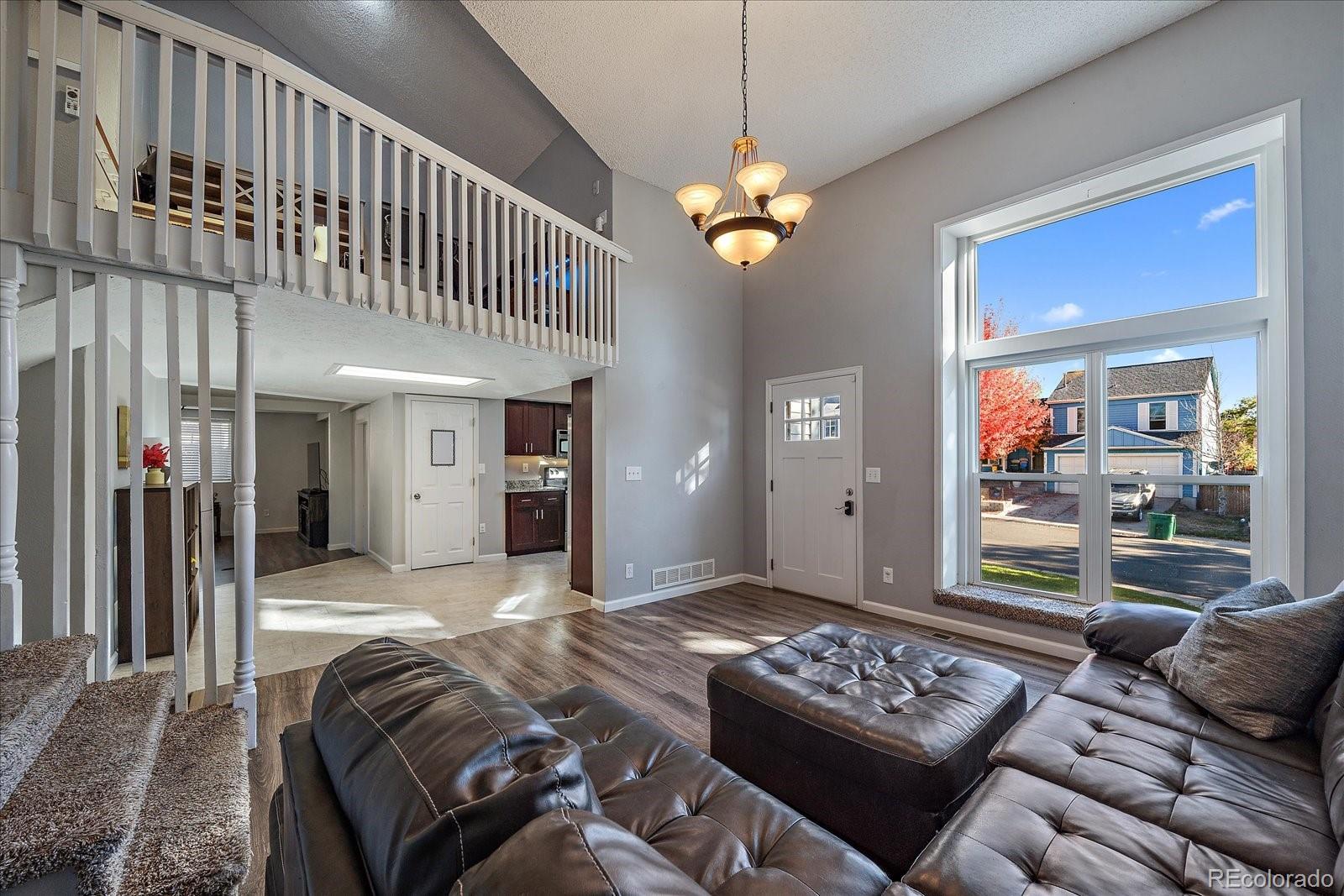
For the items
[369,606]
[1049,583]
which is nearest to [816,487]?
[1049,583]

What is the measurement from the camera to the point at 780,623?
412 cm

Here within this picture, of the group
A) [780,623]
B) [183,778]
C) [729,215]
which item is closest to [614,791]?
[183,778]

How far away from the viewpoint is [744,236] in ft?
8.36

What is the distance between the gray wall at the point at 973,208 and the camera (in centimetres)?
263

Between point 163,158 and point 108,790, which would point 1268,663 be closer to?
point 108,790

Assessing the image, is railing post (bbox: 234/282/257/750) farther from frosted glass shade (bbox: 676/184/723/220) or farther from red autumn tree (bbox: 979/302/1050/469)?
red autumn tree (bbox: 979/302/1050/469)

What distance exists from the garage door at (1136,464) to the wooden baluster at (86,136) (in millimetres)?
5383

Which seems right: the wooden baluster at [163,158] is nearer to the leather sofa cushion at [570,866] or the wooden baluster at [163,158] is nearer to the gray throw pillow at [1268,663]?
the leather sofa cushion at [570,866]

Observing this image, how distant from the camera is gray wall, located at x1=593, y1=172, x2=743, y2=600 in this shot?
4.64 meters

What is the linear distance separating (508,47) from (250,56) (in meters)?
1.78

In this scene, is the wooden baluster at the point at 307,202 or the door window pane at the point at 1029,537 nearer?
the wooden baluster at the point at 307,202

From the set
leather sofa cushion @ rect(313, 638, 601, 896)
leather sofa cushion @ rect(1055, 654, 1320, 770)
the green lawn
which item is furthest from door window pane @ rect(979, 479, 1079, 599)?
leather sofa cushion @ rect(313, 638, 601, 896)

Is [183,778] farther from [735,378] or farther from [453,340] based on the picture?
[735,378]

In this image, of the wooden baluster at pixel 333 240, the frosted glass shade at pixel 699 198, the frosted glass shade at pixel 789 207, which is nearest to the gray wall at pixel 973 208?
the frosted glass shade at pixel 789 207
